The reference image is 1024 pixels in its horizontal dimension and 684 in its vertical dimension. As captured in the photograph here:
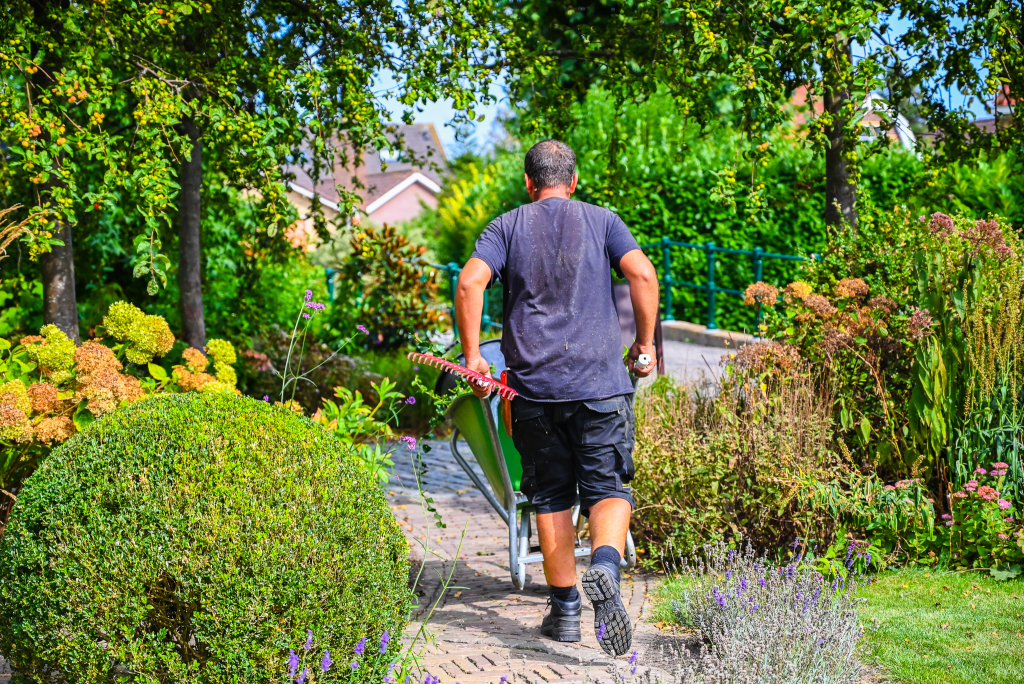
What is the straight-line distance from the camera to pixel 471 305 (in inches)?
137

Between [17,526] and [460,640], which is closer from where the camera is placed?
[17,526]

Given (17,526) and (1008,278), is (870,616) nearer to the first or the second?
(1008,278)

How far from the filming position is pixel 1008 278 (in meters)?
4.44

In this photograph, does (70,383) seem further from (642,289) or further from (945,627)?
(945,627)

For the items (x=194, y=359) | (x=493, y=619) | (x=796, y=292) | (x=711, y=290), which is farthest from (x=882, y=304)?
(x=711, y=290)

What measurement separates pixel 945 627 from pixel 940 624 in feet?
0.12

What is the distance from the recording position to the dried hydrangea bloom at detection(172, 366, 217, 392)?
4.06 metres

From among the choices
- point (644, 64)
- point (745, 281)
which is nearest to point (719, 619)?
point (644, 64)

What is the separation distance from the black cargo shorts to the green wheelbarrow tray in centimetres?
35

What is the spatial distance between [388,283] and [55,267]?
5841 mm

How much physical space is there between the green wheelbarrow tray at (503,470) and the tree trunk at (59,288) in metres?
2.38

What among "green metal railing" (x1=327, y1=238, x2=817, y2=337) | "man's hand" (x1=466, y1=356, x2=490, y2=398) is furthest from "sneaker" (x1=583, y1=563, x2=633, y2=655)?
"green metal railing" (x1=327, y1=238, x2=817, y2=337)

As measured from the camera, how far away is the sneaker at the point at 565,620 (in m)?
3.52

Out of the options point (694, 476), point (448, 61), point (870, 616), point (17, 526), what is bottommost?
point (870, 616)
